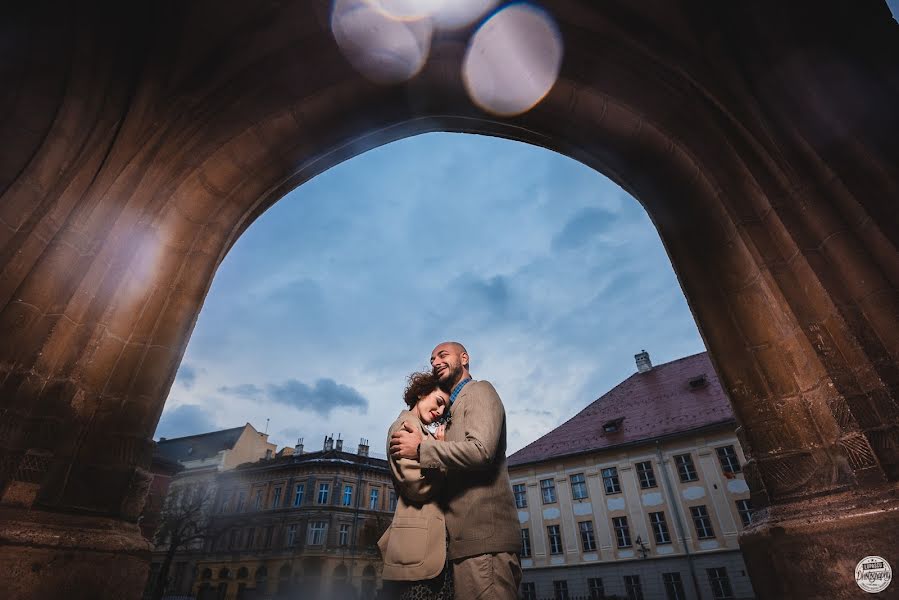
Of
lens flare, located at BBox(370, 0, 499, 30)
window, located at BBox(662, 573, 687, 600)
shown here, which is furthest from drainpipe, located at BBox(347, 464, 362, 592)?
lens flare, located at BBox(370, 0, 499, 30)

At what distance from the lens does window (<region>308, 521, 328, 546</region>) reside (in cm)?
3265

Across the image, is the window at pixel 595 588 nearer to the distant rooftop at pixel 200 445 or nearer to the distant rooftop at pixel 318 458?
the distant rooftop at pixel 318 458

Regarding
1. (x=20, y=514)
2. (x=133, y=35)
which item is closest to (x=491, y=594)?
(x=20, y=514)

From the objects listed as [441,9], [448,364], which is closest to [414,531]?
[448,364]

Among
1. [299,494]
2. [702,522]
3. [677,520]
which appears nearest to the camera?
[702,522]

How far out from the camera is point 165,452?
40625mm

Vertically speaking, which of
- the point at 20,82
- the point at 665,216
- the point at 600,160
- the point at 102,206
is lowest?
the point at 102,206

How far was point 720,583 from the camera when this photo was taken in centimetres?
1820

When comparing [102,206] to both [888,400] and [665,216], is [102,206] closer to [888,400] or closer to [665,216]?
[665,216]

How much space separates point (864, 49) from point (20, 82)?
15.7 ft

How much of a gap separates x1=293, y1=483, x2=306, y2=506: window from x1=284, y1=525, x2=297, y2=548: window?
1.71 meters

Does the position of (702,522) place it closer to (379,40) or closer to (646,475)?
(646,475)

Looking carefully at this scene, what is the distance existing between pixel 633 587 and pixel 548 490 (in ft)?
18.7

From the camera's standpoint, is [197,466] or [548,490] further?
[197,466]
